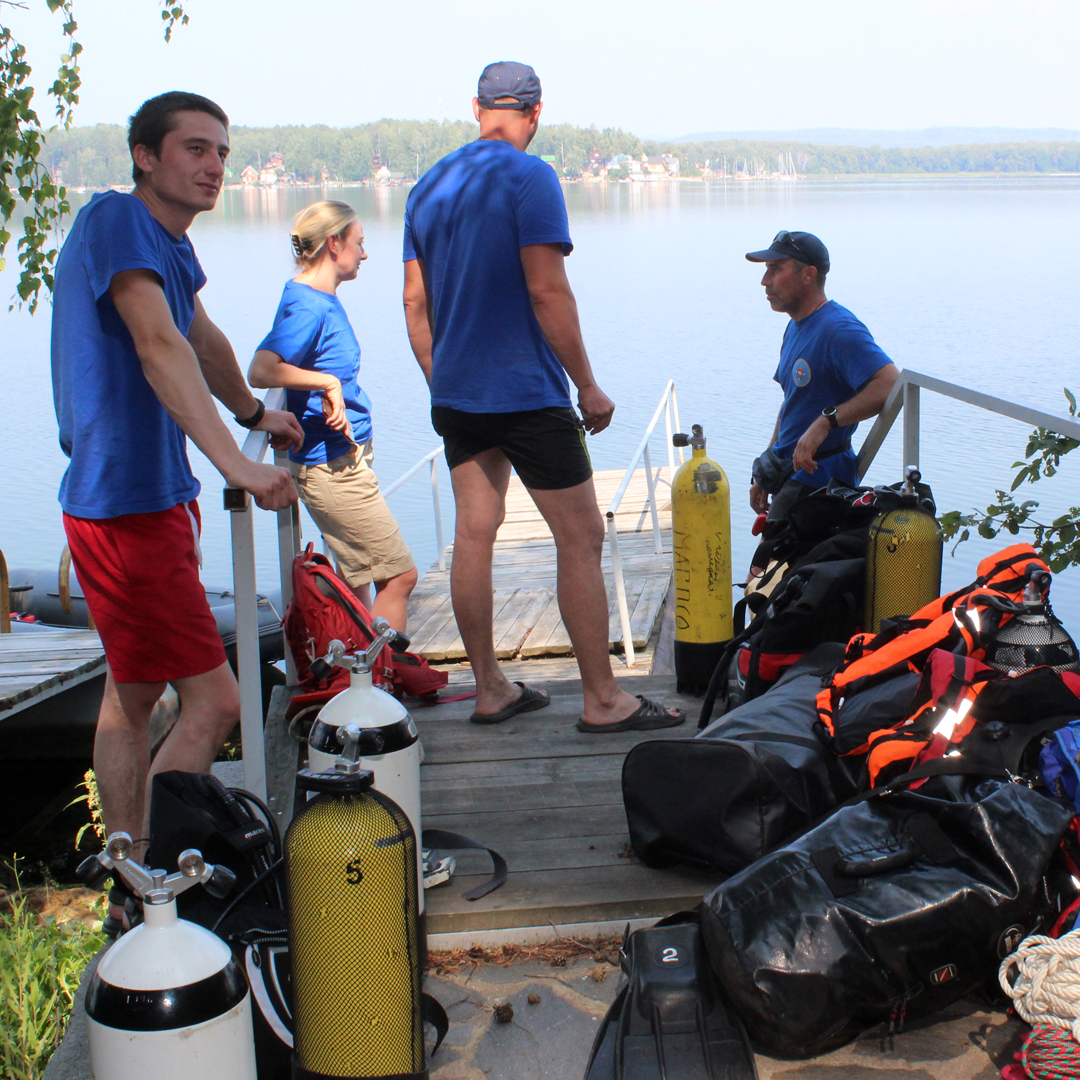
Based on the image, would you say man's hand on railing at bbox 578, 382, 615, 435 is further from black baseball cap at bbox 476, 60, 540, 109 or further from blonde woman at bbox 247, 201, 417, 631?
blonde woman at bbox 247, 201, 417, 631

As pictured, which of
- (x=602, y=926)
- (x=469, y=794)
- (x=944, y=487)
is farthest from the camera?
(x=944, y=487)

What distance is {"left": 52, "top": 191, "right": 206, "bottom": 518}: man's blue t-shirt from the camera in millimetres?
2254

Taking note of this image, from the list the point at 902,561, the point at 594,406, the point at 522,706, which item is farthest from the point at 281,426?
the point at 902,561

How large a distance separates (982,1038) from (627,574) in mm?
4712

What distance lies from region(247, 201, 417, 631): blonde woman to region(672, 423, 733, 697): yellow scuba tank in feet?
3.39

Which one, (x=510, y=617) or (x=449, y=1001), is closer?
(x=449, y=1001)

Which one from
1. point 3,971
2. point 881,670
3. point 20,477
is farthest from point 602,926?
point 20,477

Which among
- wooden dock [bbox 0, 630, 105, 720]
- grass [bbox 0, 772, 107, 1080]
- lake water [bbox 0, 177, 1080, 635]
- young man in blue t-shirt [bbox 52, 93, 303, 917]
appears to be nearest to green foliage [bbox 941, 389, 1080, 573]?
lake water [bbox 0, 177, 1080, 635]

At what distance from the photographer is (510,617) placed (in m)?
5.60

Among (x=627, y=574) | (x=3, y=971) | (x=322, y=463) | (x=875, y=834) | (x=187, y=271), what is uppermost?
(x=187, y=271)

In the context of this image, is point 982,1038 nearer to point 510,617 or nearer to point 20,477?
point 510,617

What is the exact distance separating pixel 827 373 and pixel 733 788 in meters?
2.03

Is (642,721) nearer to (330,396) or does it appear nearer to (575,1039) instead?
(575,1039)

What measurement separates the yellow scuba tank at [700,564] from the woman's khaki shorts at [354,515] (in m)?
1.03
